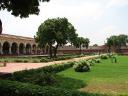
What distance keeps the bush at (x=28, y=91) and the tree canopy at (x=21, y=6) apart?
1043cm

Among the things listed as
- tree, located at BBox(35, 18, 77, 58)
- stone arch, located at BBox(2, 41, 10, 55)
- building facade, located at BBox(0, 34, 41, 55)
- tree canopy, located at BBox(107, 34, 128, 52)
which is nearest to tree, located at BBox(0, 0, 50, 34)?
tree, located at BBox(35, 18, 77, 58)

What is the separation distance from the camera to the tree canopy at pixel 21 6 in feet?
66.7

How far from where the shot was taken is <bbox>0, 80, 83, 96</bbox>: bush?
9156 mm

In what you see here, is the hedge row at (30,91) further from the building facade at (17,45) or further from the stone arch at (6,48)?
the stone arch at (6,48)

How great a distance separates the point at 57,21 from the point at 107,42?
215ft

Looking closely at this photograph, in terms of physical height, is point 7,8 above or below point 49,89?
above

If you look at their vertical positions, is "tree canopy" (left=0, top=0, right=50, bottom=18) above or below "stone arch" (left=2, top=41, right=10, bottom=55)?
above

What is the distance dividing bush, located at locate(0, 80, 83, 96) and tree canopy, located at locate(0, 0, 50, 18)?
10426 millimetres

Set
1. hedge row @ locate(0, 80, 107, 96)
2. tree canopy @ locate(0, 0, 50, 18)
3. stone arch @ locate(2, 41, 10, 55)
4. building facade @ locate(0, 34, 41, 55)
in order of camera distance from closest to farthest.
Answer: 1. hedge row @ locate(0, 80, 107, 96)
2. tree canopy @ locate(0, 0, 50, 18)
3. building facade @ locate(0, 34, 41, 55)
4. stone arch @ locate(2, 41, 10, 55)

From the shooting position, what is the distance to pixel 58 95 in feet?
29.9

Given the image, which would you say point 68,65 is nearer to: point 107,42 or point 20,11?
point 20,11

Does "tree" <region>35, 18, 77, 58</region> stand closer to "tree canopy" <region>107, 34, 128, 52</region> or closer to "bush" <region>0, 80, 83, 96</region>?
"bush" <region>0, 80, 83, 96</region>

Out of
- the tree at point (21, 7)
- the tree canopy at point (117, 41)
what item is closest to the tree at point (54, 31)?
the tree at point (21, 7)

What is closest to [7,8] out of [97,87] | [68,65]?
[97,87]
